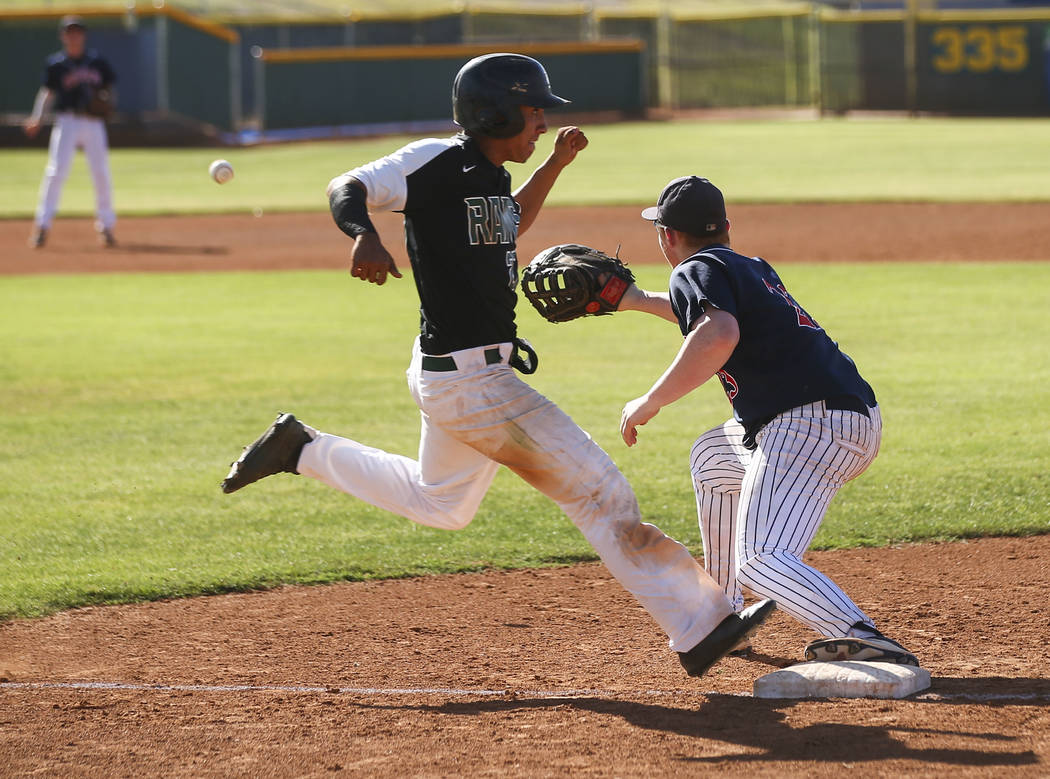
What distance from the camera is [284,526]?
6340mm

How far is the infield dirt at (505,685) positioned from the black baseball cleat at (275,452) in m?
0.61

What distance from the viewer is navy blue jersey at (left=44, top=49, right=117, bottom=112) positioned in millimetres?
15734

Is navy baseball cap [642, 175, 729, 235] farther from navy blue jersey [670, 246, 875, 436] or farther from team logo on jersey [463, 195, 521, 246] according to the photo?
team logo on jersey [463, 195, 521, 246]

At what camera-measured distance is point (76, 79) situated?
15.8 m

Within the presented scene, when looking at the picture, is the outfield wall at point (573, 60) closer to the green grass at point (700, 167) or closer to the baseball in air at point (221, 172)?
the green grass at point (700, 167)

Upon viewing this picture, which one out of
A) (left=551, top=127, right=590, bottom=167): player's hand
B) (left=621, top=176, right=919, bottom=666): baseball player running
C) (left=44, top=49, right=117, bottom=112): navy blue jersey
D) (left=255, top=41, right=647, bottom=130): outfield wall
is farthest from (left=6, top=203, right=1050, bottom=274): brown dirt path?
(left=255, top=41, right=647, bottom=130): outfield wall

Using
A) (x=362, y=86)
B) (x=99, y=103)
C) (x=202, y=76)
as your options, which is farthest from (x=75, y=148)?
(x=362, y=86)

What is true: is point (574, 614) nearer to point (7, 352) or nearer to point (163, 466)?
point (163, 466)

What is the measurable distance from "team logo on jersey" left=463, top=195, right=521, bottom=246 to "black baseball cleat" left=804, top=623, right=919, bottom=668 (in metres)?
1.57

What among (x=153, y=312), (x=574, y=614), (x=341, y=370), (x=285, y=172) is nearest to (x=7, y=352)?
(x=153, y=312)

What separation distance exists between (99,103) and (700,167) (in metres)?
12.0

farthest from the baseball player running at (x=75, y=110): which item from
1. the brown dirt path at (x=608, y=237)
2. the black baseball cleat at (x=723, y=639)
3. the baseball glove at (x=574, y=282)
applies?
the black baseball cleat at (x=723, y=639)

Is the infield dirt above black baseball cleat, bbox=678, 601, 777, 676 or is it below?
below

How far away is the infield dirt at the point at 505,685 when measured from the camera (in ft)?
11.5
